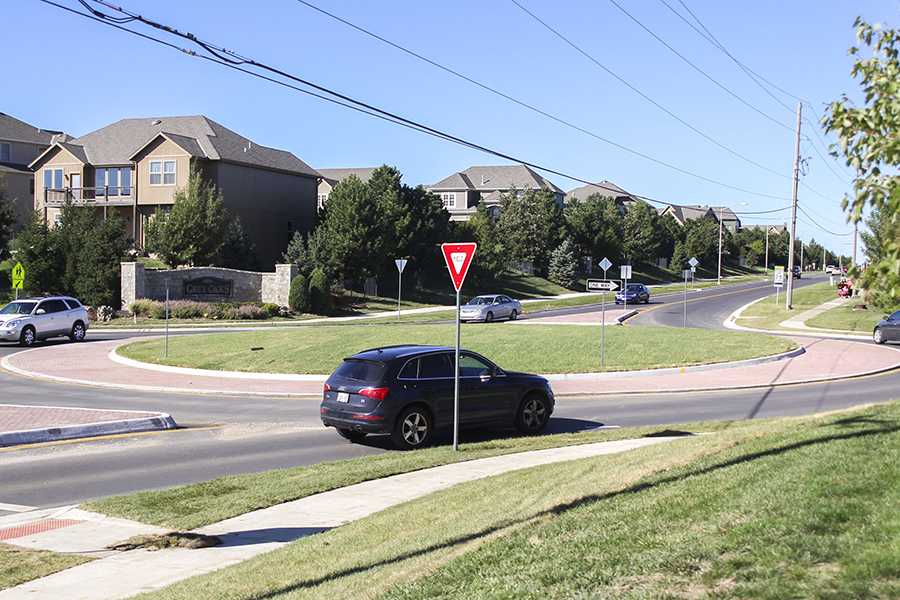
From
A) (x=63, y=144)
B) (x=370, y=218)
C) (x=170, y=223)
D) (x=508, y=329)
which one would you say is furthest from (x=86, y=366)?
(x=63, y=144)

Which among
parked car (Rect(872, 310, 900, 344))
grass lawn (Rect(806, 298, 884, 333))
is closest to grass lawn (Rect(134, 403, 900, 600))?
parked car (Rect(872, 310, 900, 344))

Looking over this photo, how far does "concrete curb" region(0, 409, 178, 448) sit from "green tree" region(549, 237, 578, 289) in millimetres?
69109

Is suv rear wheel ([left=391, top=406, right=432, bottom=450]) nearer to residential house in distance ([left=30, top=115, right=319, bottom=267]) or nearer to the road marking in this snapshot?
the road marking

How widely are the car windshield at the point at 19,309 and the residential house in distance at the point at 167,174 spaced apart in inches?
914

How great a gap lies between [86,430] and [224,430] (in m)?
2.43

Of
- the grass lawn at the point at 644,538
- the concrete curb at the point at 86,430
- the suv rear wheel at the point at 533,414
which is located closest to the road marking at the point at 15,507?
the grass lawn at the point at 644,538

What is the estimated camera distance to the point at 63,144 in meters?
62.8

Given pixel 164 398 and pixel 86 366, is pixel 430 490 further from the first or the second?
pixel 86 366

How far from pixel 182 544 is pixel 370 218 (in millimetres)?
52655

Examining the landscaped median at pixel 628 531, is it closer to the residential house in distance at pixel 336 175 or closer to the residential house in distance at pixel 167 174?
the residential house in distance at pixel 167 174

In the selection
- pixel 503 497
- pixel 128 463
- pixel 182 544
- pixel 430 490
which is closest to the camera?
pixel 182 544

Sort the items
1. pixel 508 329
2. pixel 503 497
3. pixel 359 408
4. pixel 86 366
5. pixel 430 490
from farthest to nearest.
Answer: pixel 508 329 < pixel 86 366 < pixel 359 408 < pixel 430 490 < pixel 503 497

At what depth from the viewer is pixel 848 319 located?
160 ft

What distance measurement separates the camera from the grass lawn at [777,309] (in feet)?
167
